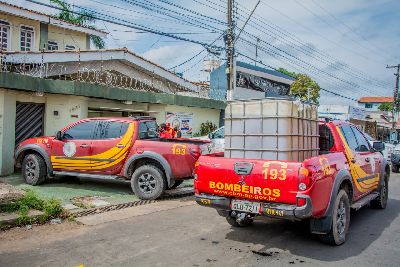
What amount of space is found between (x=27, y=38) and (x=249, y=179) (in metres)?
20.3

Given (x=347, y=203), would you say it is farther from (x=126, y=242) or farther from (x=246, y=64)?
(x=246, y=64)

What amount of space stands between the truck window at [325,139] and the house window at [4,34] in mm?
19233

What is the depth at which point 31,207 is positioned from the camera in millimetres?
6906

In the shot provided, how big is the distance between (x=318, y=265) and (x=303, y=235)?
1.30 meters

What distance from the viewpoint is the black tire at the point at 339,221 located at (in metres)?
5.20

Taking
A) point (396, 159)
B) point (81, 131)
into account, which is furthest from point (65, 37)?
point (396, 159)

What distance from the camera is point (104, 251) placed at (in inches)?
198

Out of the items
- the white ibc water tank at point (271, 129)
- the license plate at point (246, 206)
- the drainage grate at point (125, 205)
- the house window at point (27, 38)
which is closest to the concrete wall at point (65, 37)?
the house window at point (27, 38)

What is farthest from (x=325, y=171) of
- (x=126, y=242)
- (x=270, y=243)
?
(x=126, y=242)

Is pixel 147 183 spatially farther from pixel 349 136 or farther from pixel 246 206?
pixel 349 136

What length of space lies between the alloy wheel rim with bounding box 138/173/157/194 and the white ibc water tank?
10.4 feet

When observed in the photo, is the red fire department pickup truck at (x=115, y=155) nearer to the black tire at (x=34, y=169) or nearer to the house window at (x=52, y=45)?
the black tire at (x=34, y=169)

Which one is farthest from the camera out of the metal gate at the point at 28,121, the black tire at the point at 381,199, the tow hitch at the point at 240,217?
the metal gate at the point at 28,121

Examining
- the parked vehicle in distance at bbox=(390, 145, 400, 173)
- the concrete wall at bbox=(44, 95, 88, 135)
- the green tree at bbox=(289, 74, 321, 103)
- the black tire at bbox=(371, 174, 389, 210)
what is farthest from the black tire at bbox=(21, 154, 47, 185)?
the green tree at bbox=(289, 74, 321, 103)
